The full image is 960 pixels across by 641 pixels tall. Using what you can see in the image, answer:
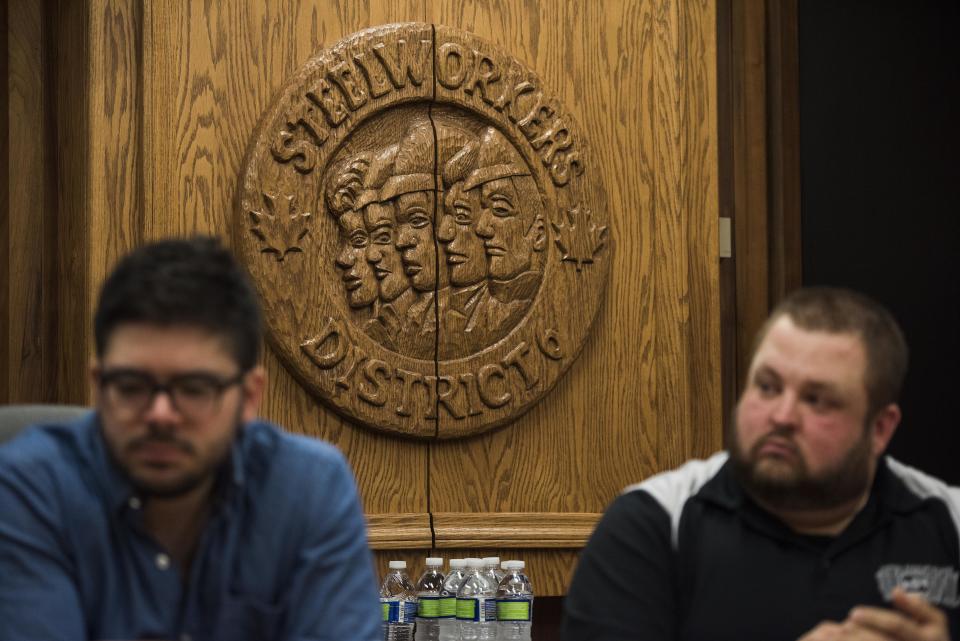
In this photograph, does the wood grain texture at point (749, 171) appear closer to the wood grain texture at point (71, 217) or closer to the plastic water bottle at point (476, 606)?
the plastic water bottle at point (476, 606)

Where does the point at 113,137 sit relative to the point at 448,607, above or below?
above

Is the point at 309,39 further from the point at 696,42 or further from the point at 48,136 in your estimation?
the point at 696,42

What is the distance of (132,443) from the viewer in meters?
1.76

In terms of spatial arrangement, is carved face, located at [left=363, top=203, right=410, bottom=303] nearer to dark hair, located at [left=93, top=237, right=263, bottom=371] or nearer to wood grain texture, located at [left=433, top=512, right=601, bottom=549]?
wood grain texture, located at [left=433, top=512, right=601, bottom=549]

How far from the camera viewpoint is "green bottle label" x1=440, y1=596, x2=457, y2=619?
365 cm

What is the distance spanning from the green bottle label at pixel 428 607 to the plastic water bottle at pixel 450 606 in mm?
13

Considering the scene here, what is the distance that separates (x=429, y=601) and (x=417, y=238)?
0.94m

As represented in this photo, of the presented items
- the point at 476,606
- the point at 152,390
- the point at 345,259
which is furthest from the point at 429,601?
the point at 152,390

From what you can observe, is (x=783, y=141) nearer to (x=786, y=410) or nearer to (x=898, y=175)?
(x=898, y=175)

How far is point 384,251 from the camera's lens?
372 cm

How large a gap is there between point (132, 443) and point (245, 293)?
0.80ft

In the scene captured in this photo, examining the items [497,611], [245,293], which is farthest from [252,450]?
[497,611]

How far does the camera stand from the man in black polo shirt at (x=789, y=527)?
2090mm

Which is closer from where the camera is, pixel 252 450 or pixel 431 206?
pixel 252 450
